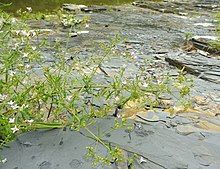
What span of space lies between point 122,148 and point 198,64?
2046 mm

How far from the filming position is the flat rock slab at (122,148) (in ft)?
4.80

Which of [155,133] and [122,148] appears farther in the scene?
[155,133]

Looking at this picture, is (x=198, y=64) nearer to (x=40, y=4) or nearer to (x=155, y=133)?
(x=155, y=133)

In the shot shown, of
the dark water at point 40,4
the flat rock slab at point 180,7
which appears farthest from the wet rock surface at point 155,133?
the dark water at point 40,4

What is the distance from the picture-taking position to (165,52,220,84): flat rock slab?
122 inches

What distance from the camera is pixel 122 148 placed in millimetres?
1547

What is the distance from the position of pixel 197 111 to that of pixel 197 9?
21.0 ft

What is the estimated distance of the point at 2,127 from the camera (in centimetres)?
142

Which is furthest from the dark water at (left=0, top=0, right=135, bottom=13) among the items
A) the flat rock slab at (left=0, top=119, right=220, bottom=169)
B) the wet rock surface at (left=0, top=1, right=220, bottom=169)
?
the flat rock slab at (left=0, top=119, right=220, bottom=169)

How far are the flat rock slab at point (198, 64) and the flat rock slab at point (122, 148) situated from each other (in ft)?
4.72

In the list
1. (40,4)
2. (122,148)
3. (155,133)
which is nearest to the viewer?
(122,148)


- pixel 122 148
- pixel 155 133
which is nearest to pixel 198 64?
pixel 155 133

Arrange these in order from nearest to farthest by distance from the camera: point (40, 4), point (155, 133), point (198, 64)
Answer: point (155, 133), point (198, 64), point (40, 4)

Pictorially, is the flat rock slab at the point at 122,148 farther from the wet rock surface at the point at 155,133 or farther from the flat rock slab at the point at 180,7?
the flat rock slab at the point at 180,7
